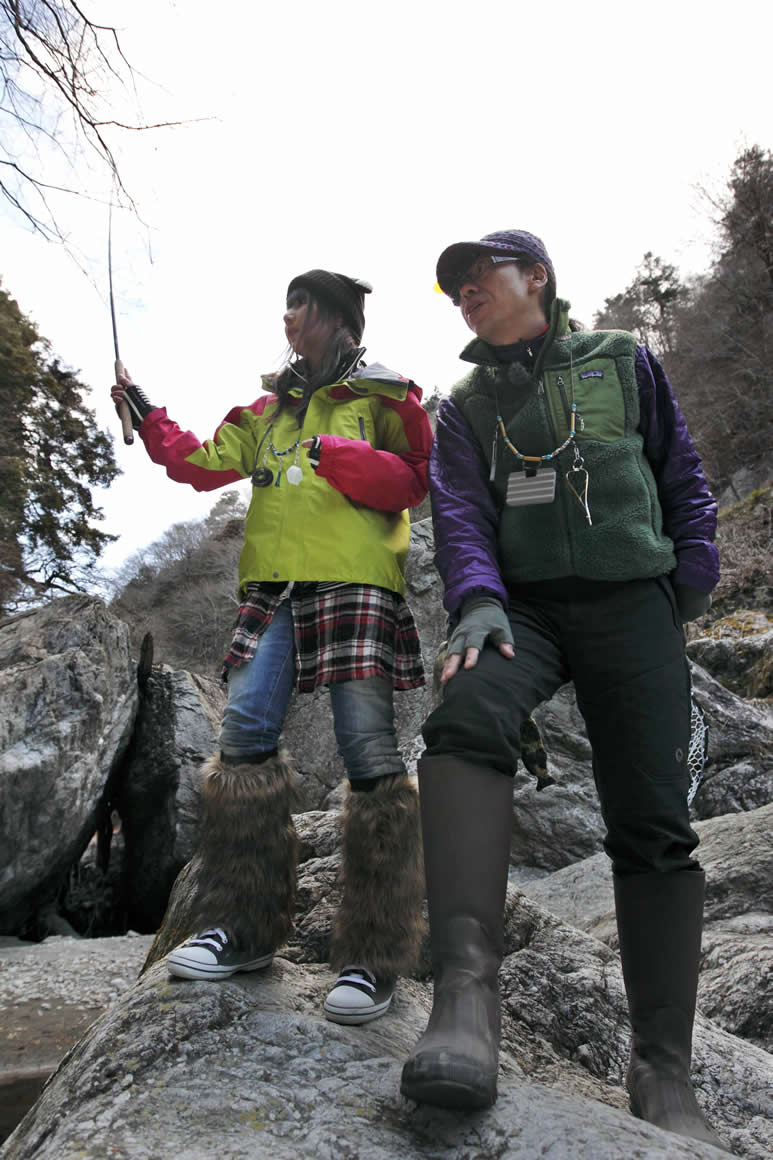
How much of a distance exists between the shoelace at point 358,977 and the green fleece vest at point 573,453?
99 cm

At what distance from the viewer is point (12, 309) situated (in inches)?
567

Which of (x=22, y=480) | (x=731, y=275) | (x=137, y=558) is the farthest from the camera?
(x=137, y=558)

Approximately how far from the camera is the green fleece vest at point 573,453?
1765mm

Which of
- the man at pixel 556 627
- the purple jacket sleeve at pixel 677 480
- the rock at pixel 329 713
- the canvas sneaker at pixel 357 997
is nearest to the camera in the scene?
the man at pixel 556 627

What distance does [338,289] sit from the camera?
7.98ft

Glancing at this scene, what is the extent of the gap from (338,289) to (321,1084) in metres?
2.10

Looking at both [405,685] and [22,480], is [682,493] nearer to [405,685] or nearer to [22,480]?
[405,685]

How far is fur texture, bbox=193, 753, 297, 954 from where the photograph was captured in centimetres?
189

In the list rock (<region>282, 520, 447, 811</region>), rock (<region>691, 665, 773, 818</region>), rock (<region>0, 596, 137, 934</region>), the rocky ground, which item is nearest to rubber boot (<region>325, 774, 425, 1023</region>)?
the rocky ground

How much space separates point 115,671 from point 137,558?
17991 mm

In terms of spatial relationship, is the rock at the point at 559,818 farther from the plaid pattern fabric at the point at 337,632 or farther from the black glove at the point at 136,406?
the black glove at the point at 136,406

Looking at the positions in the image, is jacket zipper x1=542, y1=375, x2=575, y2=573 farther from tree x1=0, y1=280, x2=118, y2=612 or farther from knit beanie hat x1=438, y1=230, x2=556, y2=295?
tree x1=0, y1=280, x2=118, y2=612

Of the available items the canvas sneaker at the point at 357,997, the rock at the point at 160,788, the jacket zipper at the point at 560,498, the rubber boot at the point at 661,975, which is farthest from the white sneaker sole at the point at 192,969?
the rock at the point at 160,788

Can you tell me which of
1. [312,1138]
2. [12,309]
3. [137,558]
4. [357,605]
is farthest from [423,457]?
[137,558]
